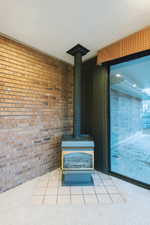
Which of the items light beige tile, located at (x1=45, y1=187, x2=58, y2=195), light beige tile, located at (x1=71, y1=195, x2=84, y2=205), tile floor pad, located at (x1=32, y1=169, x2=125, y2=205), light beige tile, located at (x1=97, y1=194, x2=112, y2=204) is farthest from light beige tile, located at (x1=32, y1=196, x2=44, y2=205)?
light beige tile, located at (x1=97, y1=194, x2=112, y2=204)

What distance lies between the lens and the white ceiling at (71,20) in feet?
4.35

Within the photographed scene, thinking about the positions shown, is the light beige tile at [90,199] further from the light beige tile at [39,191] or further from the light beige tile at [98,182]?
the light beige tile at [39,191]

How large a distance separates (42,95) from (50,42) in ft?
3.12

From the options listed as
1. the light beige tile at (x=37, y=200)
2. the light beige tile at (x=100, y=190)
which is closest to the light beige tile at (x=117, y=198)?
the light beige tile at (x=100, y=190)

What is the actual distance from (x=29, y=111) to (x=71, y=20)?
155cm

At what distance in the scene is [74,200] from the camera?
63.0 inches

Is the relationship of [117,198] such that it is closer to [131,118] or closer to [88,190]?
[88,190]

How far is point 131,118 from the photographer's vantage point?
2580mm

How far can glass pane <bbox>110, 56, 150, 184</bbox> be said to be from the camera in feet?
6.99

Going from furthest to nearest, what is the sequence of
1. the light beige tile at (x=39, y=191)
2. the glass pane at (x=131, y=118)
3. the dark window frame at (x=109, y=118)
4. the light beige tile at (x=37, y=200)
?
the glass pane at (x=131, y=118), the dark window frame at (x=109, y=118), the light beige tile at (x=39, y=191), the light beige tile at (x=37, y=200)

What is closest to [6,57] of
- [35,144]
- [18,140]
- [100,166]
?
[18,140]

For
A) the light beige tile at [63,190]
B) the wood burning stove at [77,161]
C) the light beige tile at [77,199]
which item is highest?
the wood burning stove at [77,161]

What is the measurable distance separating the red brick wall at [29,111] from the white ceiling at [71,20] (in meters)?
0.36

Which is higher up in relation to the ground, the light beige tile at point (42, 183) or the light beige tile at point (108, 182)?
the light beige tile at point (108, 182)
